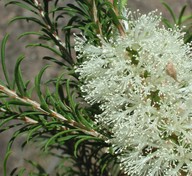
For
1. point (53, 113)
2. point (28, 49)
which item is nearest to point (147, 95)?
point (53, 113)

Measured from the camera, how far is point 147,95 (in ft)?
2.59

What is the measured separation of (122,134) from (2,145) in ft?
6.24

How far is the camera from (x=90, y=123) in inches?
36.1

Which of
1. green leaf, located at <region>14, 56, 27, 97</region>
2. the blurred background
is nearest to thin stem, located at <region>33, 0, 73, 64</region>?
green leaf, located at <region>14, 56, 27, 97</region>

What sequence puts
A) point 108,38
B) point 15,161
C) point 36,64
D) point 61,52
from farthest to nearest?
point 36,64
point 15,161
point 61,52
point 108,38

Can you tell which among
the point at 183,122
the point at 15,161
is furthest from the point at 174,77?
the point at 15,161

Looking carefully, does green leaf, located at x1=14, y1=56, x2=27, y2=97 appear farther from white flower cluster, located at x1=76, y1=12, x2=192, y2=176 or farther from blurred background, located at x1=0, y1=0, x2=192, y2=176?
blurred background, located at x1=0, y1=0, x2=192, y2=176

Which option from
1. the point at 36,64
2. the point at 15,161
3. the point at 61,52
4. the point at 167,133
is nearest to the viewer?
the point at 167,133

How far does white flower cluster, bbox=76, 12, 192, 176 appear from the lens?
30.5 inches

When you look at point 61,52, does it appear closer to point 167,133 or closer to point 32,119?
point 32,119

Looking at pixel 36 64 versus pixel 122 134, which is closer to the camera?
pixel 122 134

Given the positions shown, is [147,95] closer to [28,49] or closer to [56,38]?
[56,38]

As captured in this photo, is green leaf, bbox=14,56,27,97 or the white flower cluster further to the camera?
green leaf, bbox=14,56,27,97

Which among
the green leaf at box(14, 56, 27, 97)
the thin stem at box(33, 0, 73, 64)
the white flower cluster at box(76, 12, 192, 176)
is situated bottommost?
the white flower cluster at box(76, 12, 192, 176)
